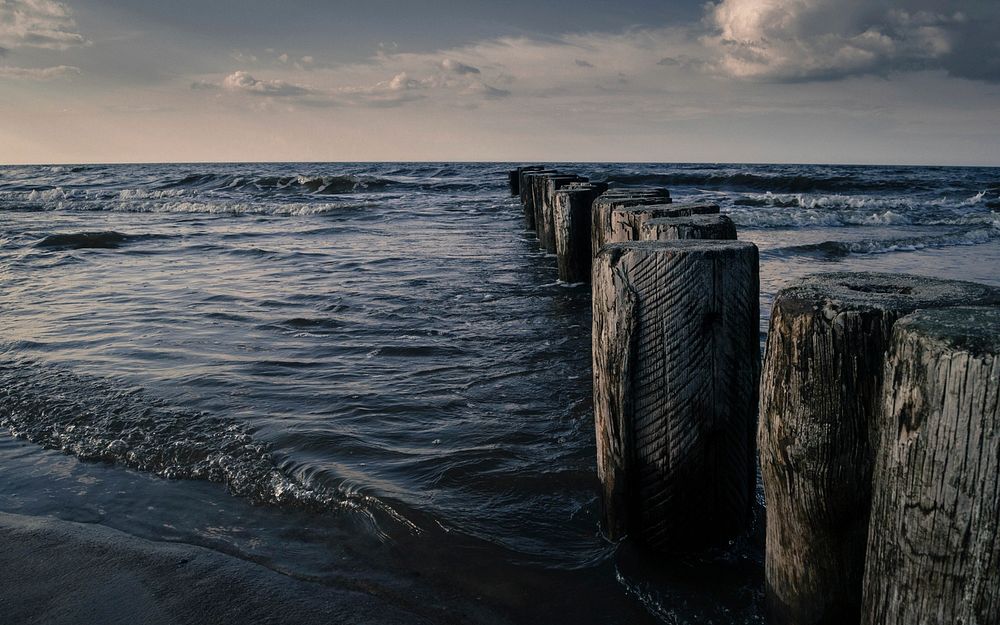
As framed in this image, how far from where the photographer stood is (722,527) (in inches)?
103

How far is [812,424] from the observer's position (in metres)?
1.83

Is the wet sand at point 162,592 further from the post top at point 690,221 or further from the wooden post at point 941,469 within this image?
the post top at point 690,221

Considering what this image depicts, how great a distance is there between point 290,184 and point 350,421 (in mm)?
27990

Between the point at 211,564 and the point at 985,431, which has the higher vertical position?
the point at 985,431

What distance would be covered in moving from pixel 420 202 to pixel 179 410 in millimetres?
18199

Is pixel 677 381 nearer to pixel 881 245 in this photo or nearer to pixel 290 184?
pixel 881 245

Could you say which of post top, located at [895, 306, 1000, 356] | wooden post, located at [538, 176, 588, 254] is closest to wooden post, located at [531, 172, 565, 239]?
wooden post, located at [538, 176, 588, 254]

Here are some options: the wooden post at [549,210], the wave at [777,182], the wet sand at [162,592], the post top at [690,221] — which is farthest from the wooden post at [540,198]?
the wave at [777,182]

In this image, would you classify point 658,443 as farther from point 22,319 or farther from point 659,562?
point 22,319

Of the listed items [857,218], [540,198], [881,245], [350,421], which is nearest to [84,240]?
[540,198]

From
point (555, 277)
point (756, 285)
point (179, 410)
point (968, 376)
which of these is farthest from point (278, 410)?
point (555, 277)

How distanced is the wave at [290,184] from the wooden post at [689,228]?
25.7 meters

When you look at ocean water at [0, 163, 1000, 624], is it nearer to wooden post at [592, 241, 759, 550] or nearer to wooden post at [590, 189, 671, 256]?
wooden post at [592, 241, 759, 550]

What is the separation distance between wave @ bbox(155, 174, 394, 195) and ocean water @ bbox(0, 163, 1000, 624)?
18.4m
